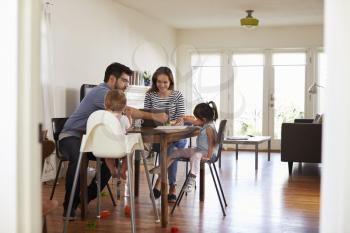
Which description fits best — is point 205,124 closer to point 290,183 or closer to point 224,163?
point 290,183

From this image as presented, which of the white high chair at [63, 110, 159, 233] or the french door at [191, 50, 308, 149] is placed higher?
the french door at [191, 50, 308, 149]

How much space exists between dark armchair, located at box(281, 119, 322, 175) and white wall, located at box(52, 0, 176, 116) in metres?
A: 2.83

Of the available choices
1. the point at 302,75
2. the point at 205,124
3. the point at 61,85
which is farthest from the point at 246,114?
the point at 205,124

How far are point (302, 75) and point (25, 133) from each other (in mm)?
8358

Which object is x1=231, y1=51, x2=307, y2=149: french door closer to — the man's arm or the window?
the window

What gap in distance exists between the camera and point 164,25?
9414mm

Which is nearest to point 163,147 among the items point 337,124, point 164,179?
point 164,179

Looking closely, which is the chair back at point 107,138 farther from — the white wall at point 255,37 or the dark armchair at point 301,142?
the white wall at point 255,37

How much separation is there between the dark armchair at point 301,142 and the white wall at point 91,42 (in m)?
2.83

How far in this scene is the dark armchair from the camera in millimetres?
6223

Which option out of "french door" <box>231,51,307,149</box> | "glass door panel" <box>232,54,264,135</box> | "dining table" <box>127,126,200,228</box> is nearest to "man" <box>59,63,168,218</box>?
"dining table" <box>127,126,200,228</box>

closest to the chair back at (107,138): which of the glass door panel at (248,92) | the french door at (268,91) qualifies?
the french door at (268,91)

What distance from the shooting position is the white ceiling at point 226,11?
7242mm

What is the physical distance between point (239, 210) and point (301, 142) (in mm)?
2450
